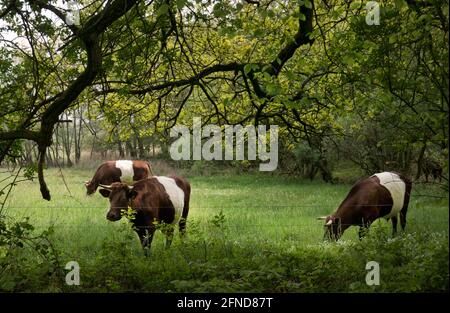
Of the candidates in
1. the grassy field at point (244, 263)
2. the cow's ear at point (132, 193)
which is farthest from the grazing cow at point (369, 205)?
the cow's ear at point (132, 193)

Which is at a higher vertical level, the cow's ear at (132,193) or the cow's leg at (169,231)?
the cow's ear at (132,193)

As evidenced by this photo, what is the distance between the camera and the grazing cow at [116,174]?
13.8 meters

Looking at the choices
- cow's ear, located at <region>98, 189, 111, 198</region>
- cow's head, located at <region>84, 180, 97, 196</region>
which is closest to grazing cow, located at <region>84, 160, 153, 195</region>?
cow's head, located at <region>84, 180, 97, 196</region>

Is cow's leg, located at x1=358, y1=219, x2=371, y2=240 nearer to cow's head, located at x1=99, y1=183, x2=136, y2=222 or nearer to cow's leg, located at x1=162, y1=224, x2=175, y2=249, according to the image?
cow's leg, located at x1=162, y1=224, x2=175, y2=249

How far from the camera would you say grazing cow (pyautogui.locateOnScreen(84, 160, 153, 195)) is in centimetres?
1382

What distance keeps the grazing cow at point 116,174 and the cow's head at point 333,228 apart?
21.3 ft

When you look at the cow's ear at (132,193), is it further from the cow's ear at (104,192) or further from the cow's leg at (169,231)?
the cow's leg at (169,231)

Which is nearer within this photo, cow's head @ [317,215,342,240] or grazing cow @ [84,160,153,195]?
cow's head @ [317,215,342,240]

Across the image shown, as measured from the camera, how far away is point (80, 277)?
5.20m

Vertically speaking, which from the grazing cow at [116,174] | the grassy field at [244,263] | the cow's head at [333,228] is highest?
the grazing cow at [116,174]

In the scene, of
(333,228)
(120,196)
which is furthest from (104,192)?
(333,228)

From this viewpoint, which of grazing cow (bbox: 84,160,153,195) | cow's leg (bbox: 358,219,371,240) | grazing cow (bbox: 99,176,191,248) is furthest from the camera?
grazing cow (bbox: 84,160,153,195)

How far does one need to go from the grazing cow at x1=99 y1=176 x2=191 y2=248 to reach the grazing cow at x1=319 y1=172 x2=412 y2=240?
2.55 metres
